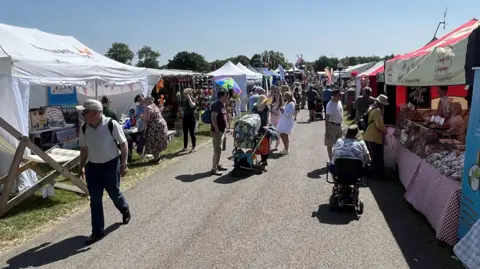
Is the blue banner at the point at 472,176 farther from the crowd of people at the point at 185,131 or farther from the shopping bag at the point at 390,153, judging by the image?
the shopping bag at the point at 390,153

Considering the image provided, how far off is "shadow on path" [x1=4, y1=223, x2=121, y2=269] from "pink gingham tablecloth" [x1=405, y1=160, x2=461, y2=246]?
408 cm

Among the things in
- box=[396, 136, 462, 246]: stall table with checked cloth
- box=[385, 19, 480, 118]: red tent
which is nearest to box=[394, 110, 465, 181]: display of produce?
box=[396, 136, 462, 246]: stall table with checked cloth

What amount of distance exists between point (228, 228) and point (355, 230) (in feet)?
5.26

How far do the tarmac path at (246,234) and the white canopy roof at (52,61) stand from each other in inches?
117

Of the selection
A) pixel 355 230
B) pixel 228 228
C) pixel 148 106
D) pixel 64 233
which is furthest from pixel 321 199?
pixel 148 106

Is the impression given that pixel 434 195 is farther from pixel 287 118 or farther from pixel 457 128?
pixel 287 118

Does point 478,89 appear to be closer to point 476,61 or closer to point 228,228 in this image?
point 476,61

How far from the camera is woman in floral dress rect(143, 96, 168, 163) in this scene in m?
9.11

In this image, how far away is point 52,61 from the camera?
28.5 ft

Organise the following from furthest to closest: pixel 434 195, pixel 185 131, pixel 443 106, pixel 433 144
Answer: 1. pixel 185 131
2. pixel 443 106
3. pixel 433 144
4. pixel 434 195

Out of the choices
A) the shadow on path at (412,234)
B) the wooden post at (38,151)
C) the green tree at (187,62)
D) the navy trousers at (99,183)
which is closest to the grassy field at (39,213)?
the wooden post at (38,151)

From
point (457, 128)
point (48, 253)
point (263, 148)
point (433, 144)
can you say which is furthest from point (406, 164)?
point (48, 253)

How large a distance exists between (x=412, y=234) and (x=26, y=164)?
5853mm

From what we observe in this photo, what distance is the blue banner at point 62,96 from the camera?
43.6 feet
